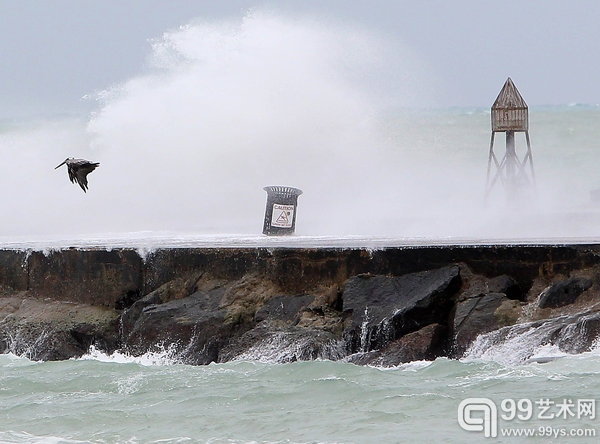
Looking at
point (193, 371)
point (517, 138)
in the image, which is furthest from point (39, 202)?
point (517, 138)

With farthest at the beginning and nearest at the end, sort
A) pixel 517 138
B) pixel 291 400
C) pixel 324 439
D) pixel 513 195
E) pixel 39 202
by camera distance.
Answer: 1. pixel 517 138
2. pixel 39 202
3. pixel 513 195
4. pixel 291 400
5. pixel 324 439

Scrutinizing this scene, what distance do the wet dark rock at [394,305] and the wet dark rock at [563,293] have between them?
2.31 ft

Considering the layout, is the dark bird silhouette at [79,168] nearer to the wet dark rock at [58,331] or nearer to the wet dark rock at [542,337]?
the wet dark rock at [58,331]

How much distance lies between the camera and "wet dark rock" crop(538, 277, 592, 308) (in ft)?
30.6

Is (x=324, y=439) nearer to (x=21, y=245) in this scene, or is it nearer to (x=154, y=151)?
(x=21, y=245)

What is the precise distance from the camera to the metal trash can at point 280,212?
48.2ft

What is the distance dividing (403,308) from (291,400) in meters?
1.63

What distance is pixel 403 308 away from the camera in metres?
9.48

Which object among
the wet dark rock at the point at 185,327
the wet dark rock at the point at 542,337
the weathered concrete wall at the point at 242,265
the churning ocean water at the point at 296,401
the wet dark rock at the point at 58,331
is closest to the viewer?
the churning ocean water at the point at 296,401

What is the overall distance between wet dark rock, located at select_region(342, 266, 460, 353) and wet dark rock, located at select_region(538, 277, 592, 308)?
2.31 feet
